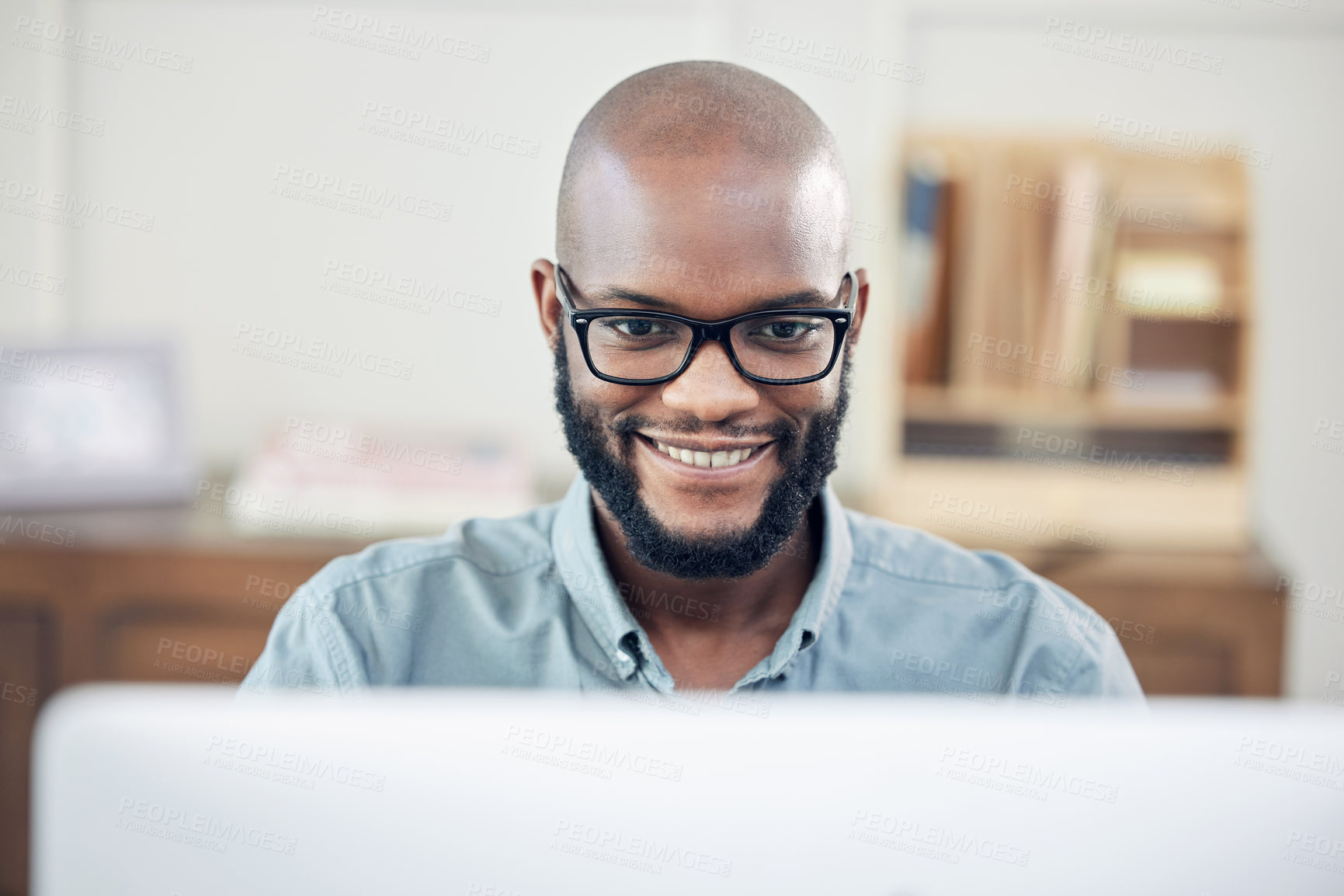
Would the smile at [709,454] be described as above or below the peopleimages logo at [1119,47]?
below

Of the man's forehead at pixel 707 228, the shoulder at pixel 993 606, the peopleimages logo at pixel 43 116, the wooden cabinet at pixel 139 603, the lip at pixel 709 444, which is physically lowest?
the wooden cabinet at pixel 139 603

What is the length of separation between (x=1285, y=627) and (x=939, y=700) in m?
2.07

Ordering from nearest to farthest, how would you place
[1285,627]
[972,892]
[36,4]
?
[972,892] < [1285,627] < [36,4]

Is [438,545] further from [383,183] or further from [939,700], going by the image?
[383,183]

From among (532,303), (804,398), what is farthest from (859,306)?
(532,303)

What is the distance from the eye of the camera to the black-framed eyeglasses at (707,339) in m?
1.08

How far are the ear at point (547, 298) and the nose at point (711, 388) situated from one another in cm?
18

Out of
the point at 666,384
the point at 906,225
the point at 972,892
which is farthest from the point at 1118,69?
the point at 972,892

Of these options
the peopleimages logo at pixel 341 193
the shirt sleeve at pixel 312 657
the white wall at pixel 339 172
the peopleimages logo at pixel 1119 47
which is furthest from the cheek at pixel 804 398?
the peopleimages logo at pixel 1119 47

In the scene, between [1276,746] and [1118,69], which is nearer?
[1276,746]

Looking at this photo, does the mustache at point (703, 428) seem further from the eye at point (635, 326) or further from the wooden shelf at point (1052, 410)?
the wooden shelf at point (1052, 410)

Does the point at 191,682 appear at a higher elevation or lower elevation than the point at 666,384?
lower

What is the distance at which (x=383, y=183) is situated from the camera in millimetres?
2779

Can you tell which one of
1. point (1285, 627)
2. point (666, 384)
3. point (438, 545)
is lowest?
point (1285, 627)
